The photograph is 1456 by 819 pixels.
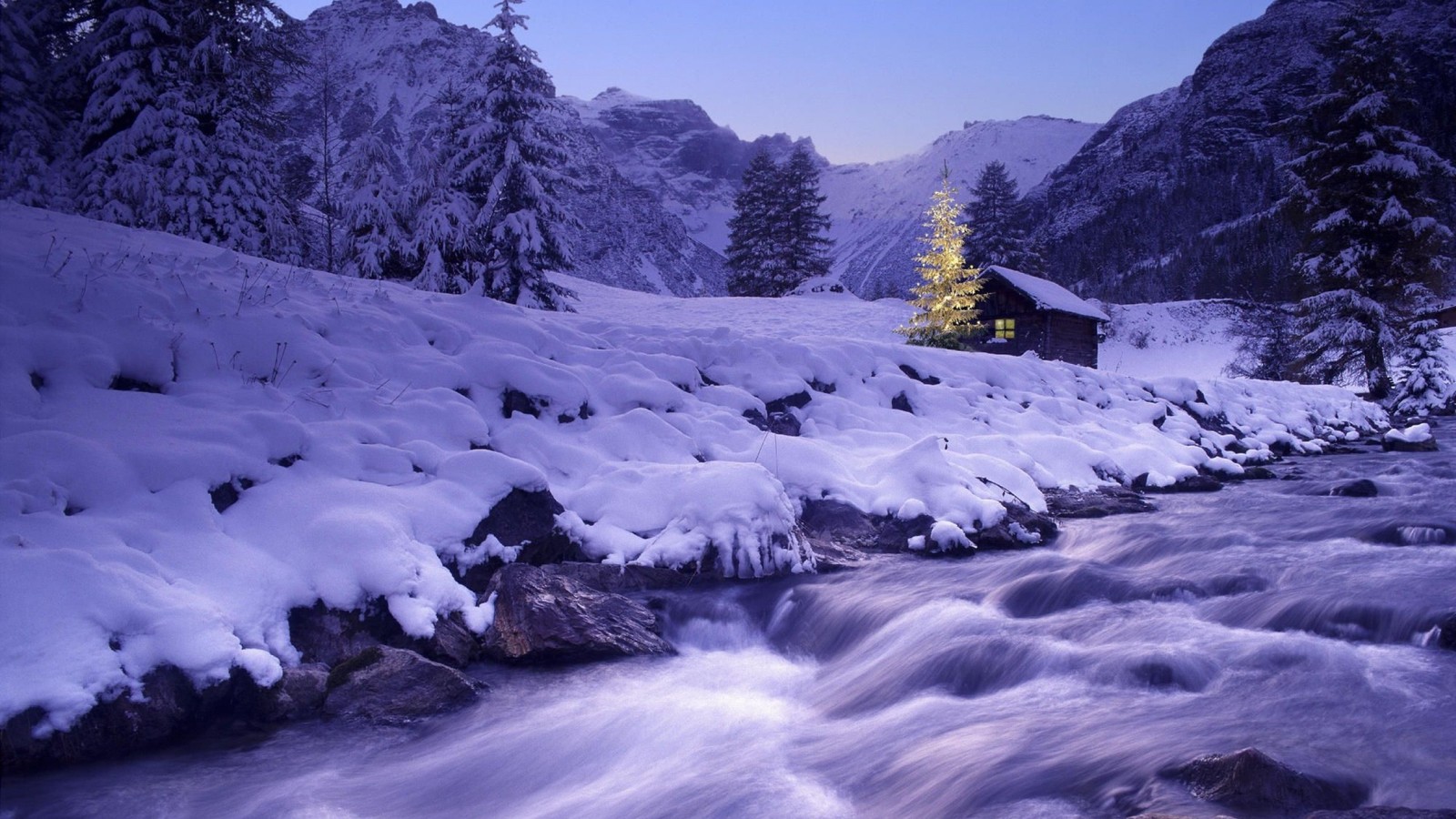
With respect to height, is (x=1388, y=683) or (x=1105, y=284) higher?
(x=1105, y=284)

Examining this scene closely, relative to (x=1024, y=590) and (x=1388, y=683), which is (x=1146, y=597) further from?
(x=1388, y=683)

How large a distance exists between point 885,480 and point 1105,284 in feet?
283

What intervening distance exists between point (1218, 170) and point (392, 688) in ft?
358

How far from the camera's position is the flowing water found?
130 inches

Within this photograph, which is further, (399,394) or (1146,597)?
(399,394)

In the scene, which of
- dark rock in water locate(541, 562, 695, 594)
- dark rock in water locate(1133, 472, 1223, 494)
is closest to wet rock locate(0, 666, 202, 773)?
dark rock in water locate(541, 562, 695, 594)

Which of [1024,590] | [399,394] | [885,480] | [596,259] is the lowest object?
[1024,590]

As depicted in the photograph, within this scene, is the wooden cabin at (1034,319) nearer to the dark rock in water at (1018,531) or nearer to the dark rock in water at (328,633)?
the dark rock in water at (1018,531)

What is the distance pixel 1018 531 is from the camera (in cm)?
730

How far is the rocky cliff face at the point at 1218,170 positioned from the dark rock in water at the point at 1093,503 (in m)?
59.7

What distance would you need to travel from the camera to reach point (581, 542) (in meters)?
5.99

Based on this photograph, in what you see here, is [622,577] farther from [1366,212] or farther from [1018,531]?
[1366,212]

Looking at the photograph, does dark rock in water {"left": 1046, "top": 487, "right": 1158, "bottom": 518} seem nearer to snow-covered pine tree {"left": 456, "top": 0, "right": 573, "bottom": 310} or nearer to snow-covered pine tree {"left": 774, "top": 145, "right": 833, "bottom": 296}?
snow-covered pine tree {"left": 456, "top": 0, "right": 573, "bottom": 310}

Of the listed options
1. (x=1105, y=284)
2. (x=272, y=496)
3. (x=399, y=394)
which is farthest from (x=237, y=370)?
(x=1105, y=284)
